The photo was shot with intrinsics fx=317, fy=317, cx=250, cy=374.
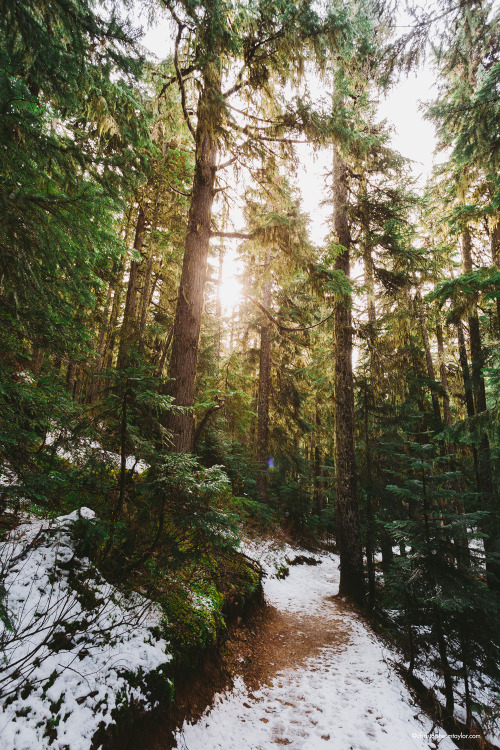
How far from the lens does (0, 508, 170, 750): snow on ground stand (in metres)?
2.36

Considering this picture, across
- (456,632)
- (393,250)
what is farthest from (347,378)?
(456,632)

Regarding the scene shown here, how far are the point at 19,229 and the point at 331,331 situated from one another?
1026 cm

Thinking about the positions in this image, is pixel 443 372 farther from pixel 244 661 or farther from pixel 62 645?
pixel 62 645

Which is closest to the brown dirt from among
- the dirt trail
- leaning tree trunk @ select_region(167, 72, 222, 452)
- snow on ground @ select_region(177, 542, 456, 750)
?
the dirt trail

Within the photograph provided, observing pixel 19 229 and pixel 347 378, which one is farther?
pixel 347 378

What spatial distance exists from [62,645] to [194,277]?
573 cm

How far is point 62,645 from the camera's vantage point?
2.87 metres

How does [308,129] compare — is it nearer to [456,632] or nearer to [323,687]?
[456,632]

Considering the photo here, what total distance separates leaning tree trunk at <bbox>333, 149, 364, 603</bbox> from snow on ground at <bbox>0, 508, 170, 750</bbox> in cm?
731

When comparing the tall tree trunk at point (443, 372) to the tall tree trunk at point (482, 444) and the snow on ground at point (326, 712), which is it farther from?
the snow on ground at point (326, 712)

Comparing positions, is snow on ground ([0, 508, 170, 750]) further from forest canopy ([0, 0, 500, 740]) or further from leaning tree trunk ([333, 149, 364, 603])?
leaning tree trunk ([333, 149, 364, 603])

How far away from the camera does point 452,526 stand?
511cm

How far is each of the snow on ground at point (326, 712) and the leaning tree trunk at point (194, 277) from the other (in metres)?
3.61

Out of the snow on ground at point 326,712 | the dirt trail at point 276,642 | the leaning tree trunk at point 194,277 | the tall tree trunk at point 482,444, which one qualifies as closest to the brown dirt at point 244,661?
the dirt trail at point 276,642
